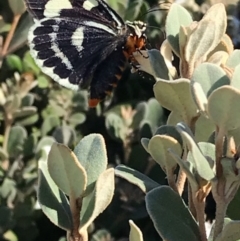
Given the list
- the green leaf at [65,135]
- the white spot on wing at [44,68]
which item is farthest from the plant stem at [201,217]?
the green leaf at [65,135]

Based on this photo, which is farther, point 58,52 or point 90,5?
point 58,52

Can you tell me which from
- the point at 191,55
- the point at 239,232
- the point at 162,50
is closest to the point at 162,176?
the point at 162,50

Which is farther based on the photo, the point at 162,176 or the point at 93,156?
the point at 162,176

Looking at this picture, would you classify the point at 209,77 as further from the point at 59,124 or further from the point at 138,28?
the point at 59,124

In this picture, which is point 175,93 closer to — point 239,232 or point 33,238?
point 239,232

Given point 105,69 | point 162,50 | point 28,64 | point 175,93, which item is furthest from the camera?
point 28,64

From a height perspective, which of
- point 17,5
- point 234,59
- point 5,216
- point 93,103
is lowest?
point 5,216

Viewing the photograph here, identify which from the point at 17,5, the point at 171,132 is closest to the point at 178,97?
the point at 171,132
